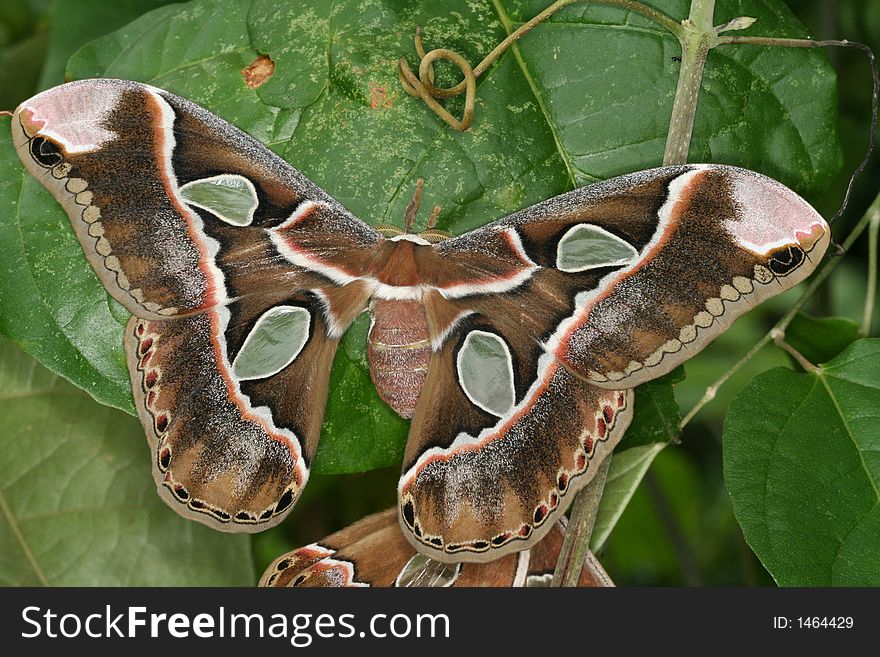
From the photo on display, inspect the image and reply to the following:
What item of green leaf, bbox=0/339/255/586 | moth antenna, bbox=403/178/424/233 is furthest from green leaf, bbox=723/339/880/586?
green leaf, bbox=0/339/255/586

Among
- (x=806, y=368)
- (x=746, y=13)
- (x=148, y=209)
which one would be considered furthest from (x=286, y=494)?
(x=746, y=13)

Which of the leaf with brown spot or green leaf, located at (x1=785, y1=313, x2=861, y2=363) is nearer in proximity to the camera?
the leaf with brown spot

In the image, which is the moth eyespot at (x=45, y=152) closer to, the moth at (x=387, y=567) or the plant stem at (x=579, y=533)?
the moth at (x=387, y=567)

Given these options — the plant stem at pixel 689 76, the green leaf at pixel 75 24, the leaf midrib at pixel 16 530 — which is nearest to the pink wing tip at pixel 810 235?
the plant stem at pixel 689 76

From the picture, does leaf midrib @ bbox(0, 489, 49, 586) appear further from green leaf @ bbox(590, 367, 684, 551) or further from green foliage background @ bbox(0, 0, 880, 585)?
green leaf @ bbox(590, 367, 684, 551)

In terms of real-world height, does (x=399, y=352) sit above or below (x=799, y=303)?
above

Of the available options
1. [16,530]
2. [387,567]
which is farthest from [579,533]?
[16,530]

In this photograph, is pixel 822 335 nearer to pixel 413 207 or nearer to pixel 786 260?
pixel 786 260
